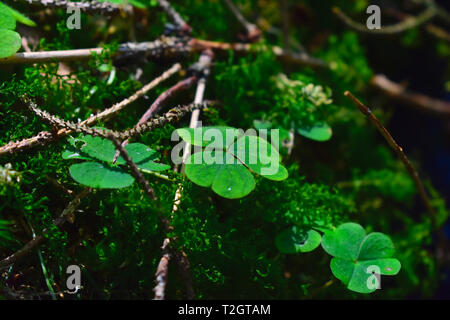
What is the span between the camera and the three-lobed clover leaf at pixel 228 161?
1.09 meters

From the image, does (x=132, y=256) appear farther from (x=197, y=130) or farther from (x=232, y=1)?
(x=232, y=1)

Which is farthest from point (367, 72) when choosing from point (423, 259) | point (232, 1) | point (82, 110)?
point (82, 110)

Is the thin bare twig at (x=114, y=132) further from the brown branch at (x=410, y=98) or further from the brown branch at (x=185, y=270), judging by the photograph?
the brown branch at (x=410, y=98)

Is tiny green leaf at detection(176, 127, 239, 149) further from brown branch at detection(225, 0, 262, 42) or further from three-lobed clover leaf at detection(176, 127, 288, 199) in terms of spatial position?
brown branch at detection(225, 0, 262, 42)

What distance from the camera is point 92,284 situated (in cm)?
111

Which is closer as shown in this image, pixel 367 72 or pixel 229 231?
pixel 229 231

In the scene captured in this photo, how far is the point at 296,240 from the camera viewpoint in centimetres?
127

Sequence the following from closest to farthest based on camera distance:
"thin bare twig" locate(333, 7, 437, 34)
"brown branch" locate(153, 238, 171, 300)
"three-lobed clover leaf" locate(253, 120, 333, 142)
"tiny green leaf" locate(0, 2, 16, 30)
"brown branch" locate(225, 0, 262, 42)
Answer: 1. "brown branch" locate(153, 238, 171, 300)
2. "tiny green leaf" locate(0, 2, 16, 30)
3. "three-lobed clover leaf" locate(253, 120, 333, 142)
4. "brown branch" locate(225, 0, 262, 42)
5. "thin bare twig" locate(333, 7, 437, 34)

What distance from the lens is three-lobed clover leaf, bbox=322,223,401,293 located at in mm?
1197

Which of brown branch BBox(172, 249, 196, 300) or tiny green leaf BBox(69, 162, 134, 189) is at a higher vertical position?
tiny green leaf BBox(69, 162, 134, 189)

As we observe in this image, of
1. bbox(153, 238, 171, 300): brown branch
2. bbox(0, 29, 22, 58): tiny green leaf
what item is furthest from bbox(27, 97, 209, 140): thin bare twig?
bbox(153, 238, 171, 300): brown branch

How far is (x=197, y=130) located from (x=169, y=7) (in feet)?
2.52

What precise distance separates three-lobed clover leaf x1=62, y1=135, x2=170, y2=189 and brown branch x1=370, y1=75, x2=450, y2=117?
5.68ft

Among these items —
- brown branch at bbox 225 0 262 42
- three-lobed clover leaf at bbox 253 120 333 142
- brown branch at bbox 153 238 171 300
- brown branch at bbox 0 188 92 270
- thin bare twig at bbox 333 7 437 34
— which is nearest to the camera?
brown branch at bbox 153 238 171 300
